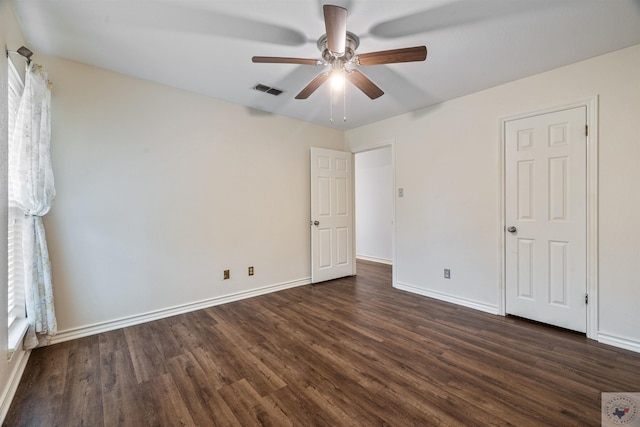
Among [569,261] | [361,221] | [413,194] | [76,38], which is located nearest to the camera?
[76,38]

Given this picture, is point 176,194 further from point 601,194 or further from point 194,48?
point 601,194

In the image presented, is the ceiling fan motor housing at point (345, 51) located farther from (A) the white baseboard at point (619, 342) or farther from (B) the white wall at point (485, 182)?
(A) the white baseboard at point (619, 342)

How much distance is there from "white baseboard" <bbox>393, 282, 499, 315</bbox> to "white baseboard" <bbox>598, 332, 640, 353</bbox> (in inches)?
31.9

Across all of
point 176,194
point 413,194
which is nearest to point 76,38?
point 176,194

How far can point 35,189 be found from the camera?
2.04 m

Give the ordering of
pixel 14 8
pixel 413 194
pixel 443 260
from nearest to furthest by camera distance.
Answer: pixel 14 8, pixel 443 260, pixel 413 194

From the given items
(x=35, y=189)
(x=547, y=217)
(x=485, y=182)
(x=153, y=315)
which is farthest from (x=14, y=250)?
(x=547, y=217)

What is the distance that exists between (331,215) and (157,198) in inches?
94.4

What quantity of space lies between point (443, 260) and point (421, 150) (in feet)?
4.82

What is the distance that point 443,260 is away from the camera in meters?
3.41

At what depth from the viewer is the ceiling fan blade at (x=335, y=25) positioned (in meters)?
1.42

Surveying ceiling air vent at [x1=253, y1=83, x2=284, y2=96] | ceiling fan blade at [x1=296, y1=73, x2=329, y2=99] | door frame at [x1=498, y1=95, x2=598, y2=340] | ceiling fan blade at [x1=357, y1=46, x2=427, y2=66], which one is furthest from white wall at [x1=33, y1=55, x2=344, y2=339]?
door frame at [x1=498, y1=95, x2=598, y2=340]

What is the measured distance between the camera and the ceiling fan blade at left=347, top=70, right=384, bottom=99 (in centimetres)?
206

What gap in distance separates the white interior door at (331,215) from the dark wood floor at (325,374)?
4.45ft
